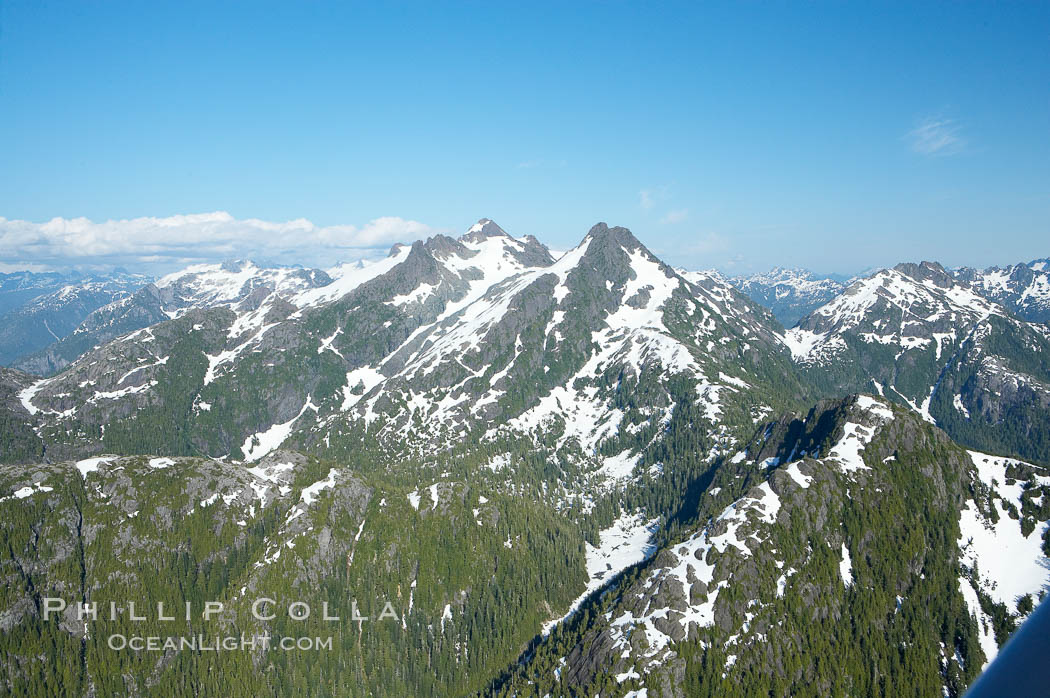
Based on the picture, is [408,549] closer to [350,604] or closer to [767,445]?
[350,604]

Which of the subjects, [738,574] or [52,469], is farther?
[52,469]

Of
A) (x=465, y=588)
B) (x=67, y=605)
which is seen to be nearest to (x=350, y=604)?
(x=465, y=588)

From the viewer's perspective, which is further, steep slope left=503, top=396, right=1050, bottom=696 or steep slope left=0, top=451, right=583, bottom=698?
steep slope left=0, top=451, right=583, bottom=698

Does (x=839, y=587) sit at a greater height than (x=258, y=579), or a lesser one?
greater

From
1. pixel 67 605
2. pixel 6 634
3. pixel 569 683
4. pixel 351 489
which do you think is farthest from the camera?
pixel 351 489

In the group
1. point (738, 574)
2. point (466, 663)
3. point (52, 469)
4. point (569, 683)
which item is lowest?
point (466, 663)

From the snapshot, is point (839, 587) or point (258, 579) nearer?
point (839, 587)

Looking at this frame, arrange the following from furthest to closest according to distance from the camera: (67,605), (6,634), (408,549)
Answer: (408,549)
(67,605)
(6,634)

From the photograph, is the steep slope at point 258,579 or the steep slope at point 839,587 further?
the steep slope at point 258,579
